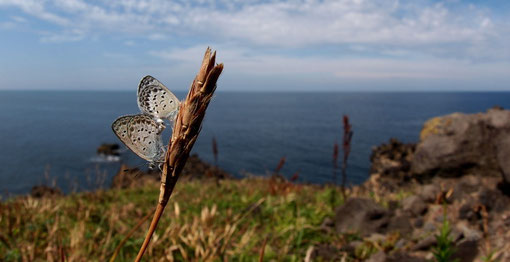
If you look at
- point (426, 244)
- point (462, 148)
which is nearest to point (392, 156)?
point (462, 148)

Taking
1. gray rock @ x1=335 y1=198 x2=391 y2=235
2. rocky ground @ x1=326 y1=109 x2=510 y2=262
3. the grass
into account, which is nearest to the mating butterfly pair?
the grass

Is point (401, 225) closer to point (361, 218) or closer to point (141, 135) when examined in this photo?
point (361, 218)

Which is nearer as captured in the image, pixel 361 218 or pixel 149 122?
pixel 149 122

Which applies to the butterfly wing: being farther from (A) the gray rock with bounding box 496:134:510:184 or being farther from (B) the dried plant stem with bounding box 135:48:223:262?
(A) the gray rock with bounding box 496:134:510:184

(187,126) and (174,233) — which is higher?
(187,126)

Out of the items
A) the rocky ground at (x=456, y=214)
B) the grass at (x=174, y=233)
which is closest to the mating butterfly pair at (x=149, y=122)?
the grass at (x=174, y=233)

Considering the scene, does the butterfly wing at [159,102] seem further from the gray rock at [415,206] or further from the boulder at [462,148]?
the boulder at [462,148]
